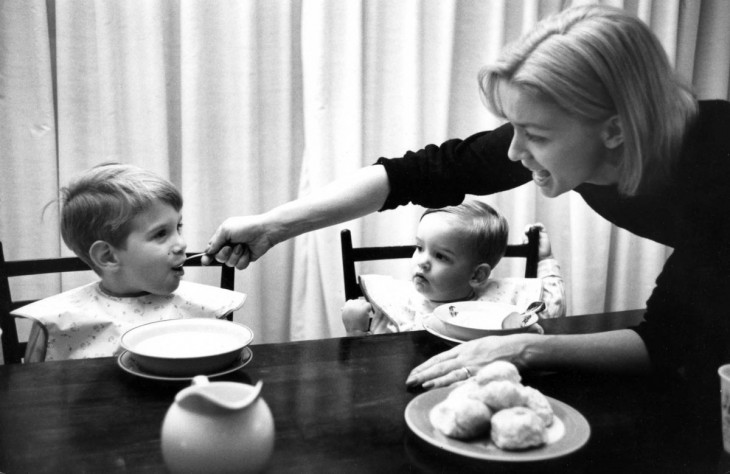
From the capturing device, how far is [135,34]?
→ 2131mm

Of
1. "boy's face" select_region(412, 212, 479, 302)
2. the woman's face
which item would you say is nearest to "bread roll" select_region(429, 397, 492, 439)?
the woman's face

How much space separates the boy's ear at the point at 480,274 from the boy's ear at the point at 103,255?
102 cm

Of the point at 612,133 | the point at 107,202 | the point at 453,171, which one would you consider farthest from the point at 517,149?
the point at 107,202

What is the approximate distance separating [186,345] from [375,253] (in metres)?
0.77

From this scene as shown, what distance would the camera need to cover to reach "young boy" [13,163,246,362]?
61.6 inches

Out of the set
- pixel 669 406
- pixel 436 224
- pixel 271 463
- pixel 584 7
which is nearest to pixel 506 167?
pixel 436 224

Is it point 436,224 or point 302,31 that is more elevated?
point 302,31

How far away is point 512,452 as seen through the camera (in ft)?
2.82

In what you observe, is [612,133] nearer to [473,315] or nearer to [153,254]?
[473,315]

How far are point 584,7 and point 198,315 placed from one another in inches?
45.9

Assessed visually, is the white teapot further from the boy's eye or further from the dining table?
the boy's eye

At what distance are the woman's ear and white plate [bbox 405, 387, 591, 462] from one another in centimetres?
50

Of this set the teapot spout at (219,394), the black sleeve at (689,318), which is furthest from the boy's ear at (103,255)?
the black sleeve at (689,318)

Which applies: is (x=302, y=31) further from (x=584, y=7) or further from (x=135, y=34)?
(x=584, y=7)
